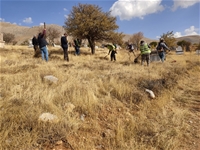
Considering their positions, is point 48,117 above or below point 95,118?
above

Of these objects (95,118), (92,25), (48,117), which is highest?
(92,25)

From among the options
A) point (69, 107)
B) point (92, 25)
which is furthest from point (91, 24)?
point (69, 107)

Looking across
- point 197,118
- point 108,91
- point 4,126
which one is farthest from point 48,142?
point 197,118

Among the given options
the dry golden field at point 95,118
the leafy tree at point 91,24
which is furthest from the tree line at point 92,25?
the dry golden field at point 95,118

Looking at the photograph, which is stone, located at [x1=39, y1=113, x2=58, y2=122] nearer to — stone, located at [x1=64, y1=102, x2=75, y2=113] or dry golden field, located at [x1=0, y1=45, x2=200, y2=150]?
dry golden field, located at [x1=0, y1=45, x2=200, y2=150]

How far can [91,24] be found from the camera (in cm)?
1686

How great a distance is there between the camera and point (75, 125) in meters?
3.22

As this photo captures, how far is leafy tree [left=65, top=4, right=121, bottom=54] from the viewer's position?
17312mm

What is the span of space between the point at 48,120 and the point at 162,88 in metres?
4.10

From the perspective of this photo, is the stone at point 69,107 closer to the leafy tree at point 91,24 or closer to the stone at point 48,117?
the stone at point 48,117

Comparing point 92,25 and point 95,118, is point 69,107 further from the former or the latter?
point 92,25

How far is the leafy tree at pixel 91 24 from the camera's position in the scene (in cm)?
1731

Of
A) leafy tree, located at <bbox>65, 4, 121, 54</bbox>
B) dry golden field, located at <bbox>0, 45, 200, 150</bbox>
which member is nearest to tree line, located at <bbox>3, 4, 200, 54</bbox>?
leafy tree, located at <bbox>65, 4, 121, 54</bbox>

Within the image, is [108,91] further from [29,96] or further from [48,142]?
[48,142]
